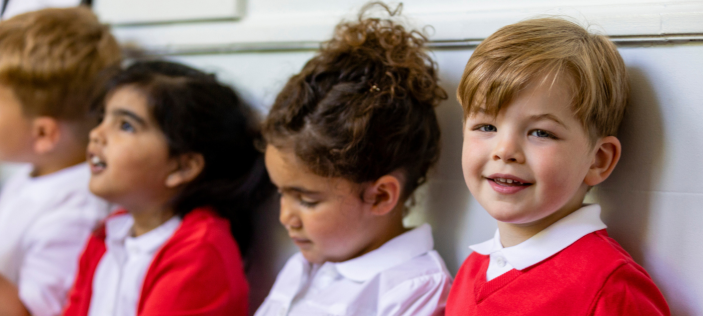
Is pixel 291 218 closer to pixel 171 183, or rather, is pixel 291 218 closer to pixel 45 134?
pixel 171 183

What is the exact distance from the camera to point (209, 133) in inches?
47.1

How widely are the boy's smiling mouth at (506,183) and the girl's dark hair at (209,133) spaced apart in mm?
633

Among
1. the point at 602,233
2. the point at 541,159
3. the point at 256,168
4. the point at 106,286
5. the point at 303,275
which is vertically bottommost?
the point at 106,286

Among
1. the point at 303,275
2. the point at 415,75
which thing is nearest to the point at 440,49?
the point at 415,75

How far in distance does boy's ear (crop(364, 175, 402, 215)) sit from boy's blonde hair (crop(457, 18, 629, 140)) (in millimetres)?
234

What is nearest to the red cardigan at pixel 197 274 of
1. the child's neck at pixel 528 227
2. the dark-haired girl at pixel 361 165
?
the dark-haired girl at pixel 361 165

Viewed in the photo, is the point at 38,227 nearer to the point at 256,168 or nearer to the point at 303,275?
the point at 256,168

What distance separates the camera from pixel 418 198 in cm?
109

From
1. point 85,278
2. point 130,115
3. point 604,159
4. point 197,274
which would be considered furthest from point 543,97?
point 85,278

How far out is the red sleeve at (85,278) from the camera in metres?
1.25

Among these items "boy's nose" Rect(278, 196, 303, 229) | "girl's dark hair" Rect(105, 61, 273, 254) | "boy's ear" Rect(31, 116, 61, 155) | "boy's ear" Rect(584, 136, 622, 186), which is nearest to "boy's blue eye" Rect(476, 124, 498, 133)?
"boy's ear" Rect(584, 136, 622, 186)

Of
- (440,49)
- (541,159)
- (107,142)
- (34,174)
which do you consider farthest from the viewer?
(34,174)

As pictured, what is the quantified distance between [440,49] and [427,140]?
0.20 m

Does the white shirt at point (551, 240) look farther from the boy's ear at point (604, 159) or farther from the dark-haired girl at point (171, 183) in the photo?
the dark-haired girl at point (171, 183)
